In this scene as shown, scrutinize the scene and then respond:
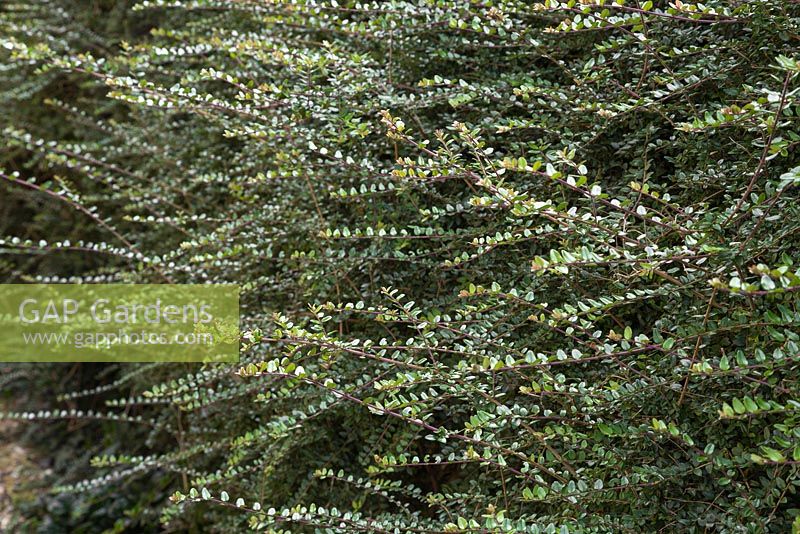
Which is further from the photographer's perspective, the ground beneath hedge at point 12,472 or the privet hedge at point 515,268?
the ground beneath hedge at point 12,472

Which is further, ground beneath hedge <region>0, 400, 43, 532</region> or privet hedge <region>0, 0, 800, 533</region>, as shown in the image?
ground beneath hedge <region>0, 400, 43, 532</region>

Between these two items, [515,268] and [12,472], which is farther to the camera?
[12,472]

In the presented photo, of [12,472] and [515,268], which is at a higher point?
[515,268]

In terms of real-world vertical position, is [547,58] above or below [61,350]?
above

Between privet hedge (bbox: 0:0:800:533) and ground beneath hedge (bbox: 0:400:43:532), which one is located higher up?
privet hedge (bbox: 0:0:800:533)

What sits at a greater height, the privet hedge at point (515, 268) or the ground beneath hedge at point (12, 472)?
the privet hedge at point (515, 268)

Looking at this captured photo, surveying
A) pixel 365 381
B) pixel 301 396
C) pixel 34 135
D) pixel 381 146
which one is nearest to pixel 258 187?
pixel 381 146

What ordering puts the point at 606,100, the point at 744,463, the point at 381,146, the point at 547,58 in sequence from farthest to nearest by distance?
1. the point at 381,146
2. the point at 547,58
3. the point at 606,100
4. the point at 744,463

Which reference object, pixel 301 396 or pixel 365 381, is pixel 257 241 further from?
pixel 365 381

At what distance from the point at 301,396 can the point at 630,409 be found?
889 millimetres

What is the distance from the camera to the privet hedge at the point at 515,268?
1354mm

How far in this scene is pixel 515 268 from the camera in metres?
1.72

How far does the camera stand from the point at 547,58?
1883 millimetres

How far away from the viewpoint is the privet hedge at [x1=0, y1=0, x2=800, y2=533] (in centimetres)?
135
